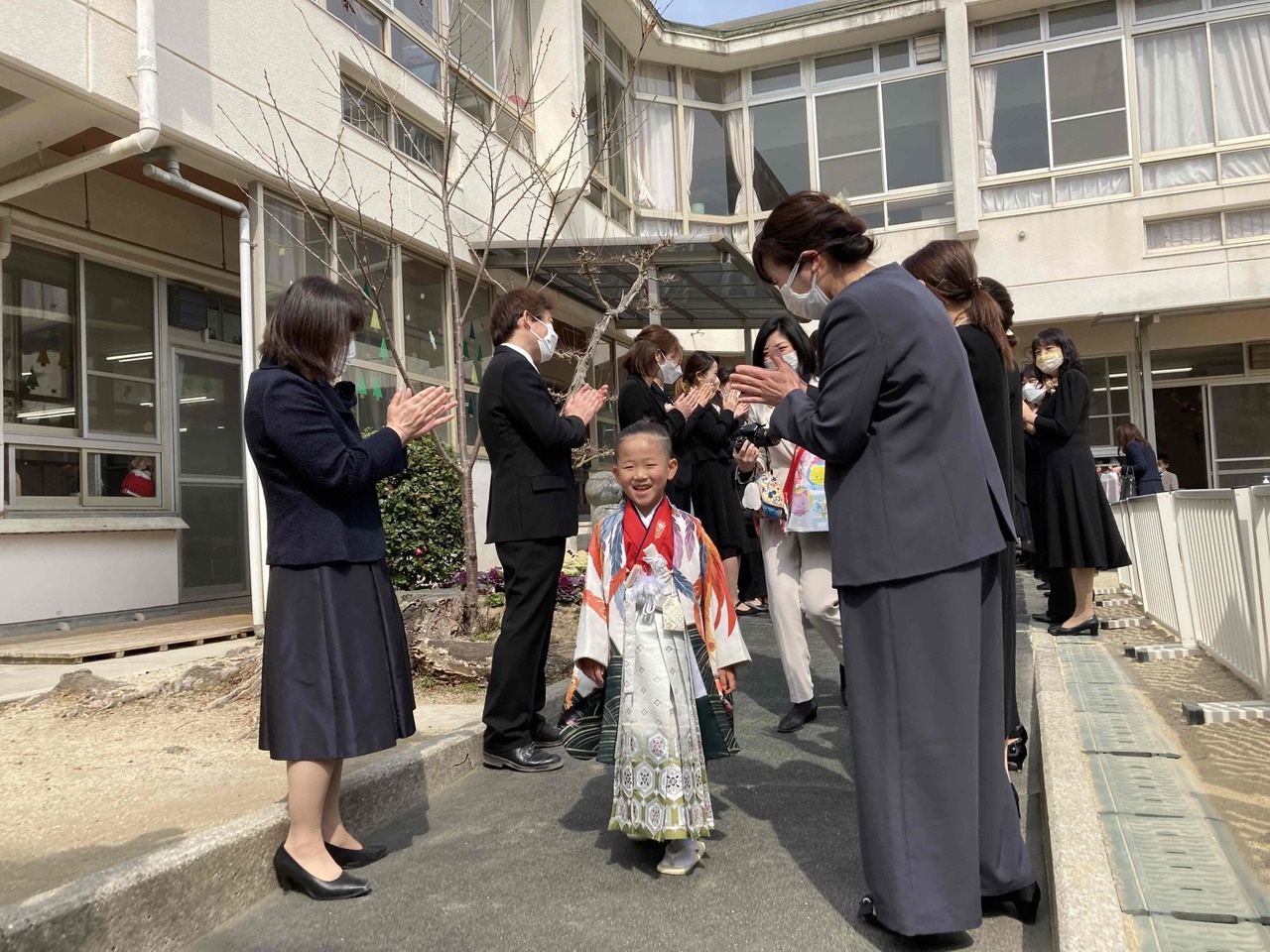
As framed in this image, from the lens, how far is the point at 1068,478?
656 centimetres

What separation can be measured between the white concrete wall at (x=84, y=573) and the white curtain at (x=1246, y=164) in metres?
17.9

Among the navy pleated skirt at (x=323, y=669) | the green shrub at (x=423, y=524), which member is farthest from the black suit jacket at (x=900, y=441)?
the green shrub at (x=423, y=524)

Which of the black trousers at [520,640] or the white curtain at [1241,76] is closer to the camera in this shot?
the black trousers at [520,640]

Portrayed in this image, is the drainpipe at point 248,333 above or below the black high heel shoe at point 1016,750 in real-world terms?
above

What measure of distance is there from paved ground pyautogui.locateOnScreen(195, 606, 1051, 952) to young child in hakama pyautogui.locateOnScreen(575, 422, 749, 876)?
21cm

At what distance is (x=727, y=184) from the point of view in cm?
2055

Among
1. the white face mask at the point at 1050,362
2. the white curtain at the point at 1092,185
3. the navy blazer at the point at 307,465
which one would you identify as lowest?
the navy blazer at the point at 307,465

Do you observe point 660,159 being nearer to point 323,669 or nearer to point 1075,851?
point 323,669

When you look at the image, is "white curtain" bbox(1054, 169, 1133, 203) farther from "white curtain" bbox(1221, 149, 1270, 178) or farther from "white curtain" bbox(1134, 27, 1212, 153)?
"white curtain" bbox(1221, 149, 1270, 178)

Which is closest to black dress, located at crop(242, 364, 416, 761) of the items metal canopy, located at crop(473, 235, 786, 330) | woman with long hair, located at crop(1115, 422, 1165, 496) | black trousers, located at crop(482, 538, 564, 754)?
black trousers, located at crop(482, 538, 564, 754)

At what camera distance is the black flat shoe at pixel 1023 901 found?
260 centimetres

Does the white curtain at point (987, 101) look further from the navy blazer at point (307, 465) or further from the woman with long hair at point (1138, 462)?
the navy blazer at point (307, 465)

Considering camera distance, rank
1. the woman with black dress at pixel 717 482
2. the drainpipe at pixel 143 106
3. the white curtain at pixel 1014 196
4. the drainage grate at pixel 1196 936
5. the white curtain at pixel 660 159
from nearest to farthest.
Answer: the drainage grate at pixel 1196 936
the drainpipe at pixel 143 106
the woman with black dress at pixel 717 482
the white curtain at pixel 1014 196
the white curtain at pixel 660 159

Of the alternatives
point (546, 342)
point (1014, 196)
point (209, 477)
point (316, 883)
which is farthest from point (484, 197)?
point (1014, 196)
